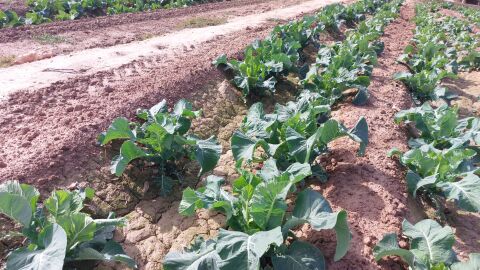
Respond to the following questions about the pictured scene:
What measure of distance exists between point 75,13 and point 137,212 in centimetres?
1116

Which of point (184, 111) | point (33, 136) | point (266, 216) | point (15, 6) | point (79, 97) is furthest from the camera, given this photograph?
point (15, 6)

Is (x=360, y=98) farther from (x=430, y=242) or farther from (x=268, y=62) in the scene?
(x=430, y=242)

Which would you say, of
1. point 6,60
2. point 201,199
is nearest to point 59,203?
point 201,199

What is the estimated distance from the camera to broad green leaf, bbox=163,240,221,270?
2734 mm

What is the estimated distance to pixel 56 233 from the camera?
2.55m

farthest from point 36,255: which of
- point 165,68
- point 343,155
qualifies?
point 165,68

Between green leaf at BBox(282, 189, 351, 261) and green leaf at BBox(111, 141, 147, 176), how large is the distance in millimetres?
1813

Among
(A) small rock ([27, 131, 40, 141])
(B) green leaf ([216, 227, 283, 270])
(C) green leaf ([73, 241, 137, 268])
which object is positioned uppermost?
(A) small rock ([27, 131, 40, 141])

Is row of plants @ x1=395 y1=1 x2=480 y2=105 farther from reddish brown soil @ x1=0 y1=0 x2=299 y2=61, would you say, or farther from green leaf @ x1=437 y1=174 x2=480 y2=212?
reddish brown soil @ x1=0 y1=0 x2=299 y2=61

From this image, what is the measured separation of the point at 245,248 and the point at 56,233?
1284 millimetres

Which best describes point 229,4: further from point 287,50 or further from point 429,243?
point 429,243

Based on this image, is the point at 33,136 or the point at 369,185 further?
the point at 33,136

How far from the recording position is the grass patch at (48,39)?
8.83m

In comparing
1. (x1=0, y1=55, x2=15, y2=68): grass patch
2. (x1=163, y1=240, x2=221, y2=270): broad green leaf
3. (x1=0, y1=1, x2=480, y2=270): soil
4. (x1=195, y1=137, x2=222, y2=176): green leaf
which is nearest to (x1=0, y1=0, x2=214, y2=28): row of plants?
(x1=0, y1=55, x2=15, y2=68): grass patch
